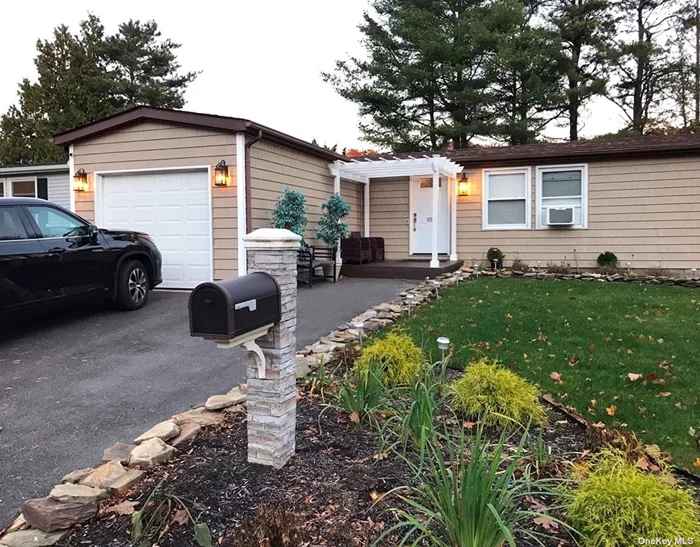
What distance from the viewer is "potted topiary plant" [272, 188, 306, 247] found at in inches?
327

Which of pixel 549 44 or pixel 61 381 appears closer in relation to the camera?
pixel 61 381

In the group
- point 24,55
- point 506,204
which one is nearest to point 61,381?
point 506,204

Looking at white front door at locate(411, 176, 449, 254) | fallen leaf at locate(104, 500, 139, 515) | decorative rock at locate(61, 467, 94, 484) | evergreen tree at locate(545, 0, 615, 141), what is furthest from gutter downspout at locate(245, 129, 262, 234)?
evergreen tree at locate(545, 0, 615, 141)

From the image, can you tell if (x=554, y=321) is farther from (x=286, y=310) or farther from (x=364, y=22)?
(x=364, y=22)

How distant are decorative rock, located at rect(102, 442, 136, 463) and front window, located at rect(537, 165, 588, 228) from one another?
984 centimetres

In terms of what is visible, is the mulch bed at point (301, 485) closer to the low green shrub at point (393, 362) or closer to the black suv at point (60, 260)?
the low green shrub at point (393, 362)

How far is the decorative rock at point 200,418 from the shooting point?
3.11m

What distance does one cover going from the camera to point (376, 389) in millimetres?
3039

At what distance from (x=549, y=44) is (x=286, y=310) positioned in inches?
775

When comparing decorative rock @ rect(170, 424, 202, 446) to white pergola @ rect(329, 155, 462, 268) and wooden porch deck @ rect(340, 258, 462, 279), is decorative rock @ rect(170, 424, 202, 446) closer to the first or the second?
wooden porch deck @ rect(340, 258, 462, 279)

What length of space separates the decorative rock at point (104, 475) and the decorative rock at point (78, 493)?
4 cm

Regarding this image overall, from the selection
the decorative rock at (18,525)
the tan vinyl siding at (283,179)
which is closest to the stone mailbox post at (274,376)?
the decorative rock at (18,525)

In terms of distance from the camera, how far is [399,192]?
12.0m

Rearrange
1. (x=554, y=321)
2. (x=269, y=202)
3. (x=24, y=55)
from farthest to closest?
1. (x=24, y=55)
2. (x=269, y=202)
3. (x=554, y=321)
